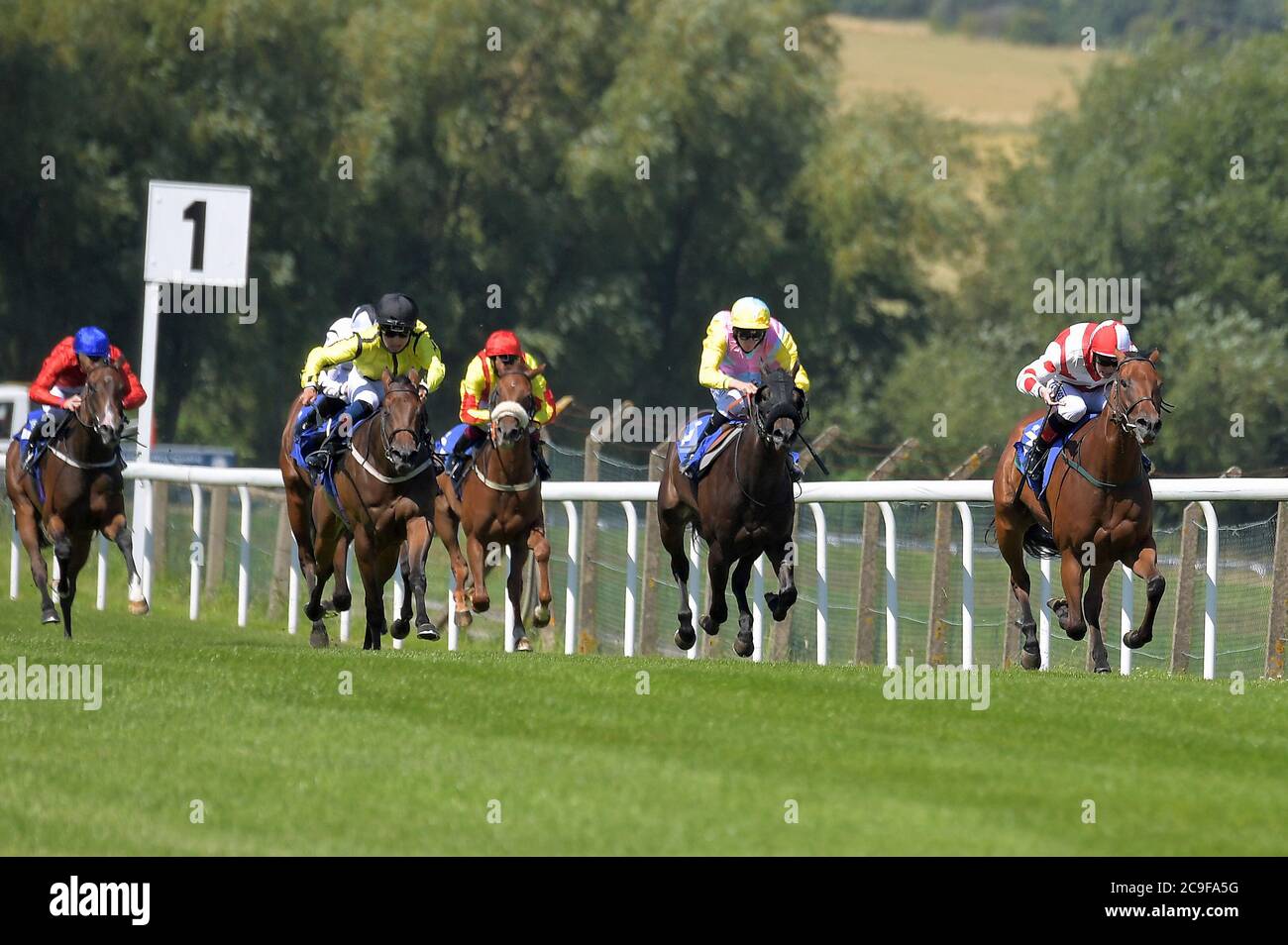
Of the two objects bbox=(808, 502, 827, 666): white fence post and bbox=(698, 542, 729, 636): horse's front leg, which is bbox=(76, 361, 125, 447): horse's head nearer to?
Result: bbox=(698, 542, 729, 636): horse's front leg

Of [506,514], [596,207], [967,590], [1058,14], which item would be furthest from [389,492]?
[1058,14]

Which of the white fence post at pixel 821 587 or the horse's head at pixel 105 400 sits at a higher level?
the horse's head at pixel 105 400

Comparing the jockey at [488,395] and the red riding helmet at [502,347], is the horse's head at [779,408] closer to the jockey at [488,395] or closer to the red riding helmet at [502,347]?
the jockey at [488,395]

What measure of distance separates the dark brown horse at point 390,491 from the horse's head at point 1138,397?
146 inches

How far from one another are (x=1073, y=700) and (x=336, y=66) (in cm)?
3293

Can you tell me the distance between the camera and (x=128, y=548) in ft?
43.8

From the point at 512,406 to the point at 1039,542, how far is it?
3115mm

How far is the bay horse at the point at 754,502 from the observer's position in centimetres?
1189

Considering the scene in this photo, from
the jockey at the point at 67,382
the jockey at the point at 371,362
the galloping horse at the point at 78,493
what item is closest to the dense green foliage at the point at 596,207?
the jockey at the point at 67,382

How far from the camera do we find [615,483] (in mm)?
14883
